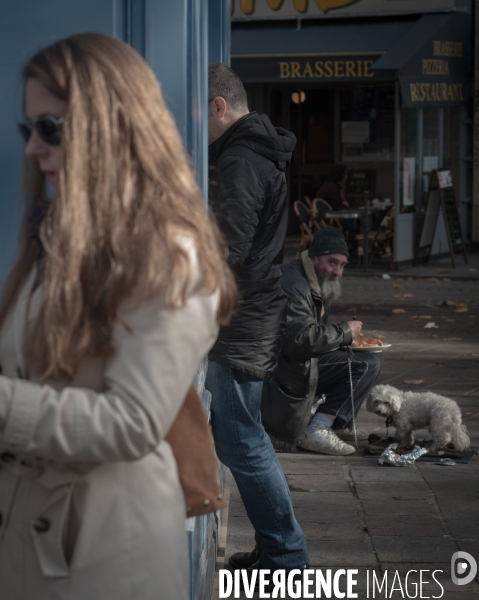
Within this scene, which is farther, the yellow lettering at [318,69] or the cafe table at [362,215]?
the yellow lettering at [318,69]

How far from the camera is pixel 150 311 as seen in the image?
1630 mm

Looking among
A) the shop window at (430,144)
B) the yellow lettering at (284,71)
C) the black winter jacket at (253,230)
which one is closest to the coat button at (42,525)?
the black winter jacket at (253,230)

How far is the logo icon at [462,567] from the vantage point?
416 cm

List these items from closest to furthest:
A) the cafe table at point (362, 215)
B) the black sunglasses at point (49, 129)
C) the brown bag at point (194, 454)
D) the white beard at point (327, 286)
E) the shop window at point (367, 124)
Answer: the black sunglasses at point (49, 129), the brown bag at point (194, 454), the white beard at point (327, 286), the cafe table at point (362, 215), the shop window at point (367, 124)

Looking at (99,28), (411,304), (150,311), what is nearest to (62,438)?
(150,311)

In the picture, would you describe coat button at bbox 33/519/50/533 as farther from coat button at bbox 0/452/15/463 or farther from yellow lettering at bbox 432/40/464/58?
yellow lettering at bbox 432/40/464/58

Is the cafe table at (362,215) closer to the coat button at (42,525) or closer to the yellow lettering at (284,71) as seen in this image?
the yellow lettering at (284,71)

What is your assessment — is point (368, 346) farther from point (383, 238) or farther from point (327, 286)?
point (383, 238)

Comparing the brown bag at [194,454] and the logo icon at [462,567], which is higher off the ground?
the brown bag at [194,454]

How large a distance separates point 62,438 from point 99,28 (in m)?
1.49

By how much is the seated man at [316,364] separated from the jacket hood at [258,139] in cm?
134

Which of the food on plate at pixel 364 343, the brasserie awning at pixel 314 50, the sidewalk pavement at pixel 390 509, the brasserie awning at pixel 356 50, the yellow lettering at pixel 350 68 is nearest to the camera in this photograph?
the sidewalk pavement at pixel 390 509

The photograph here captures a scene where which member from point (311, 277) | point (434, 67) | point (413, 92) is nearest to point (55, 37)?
point (311, 277)

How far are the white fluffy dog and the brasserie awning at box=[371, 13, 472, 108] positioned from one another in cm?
899
